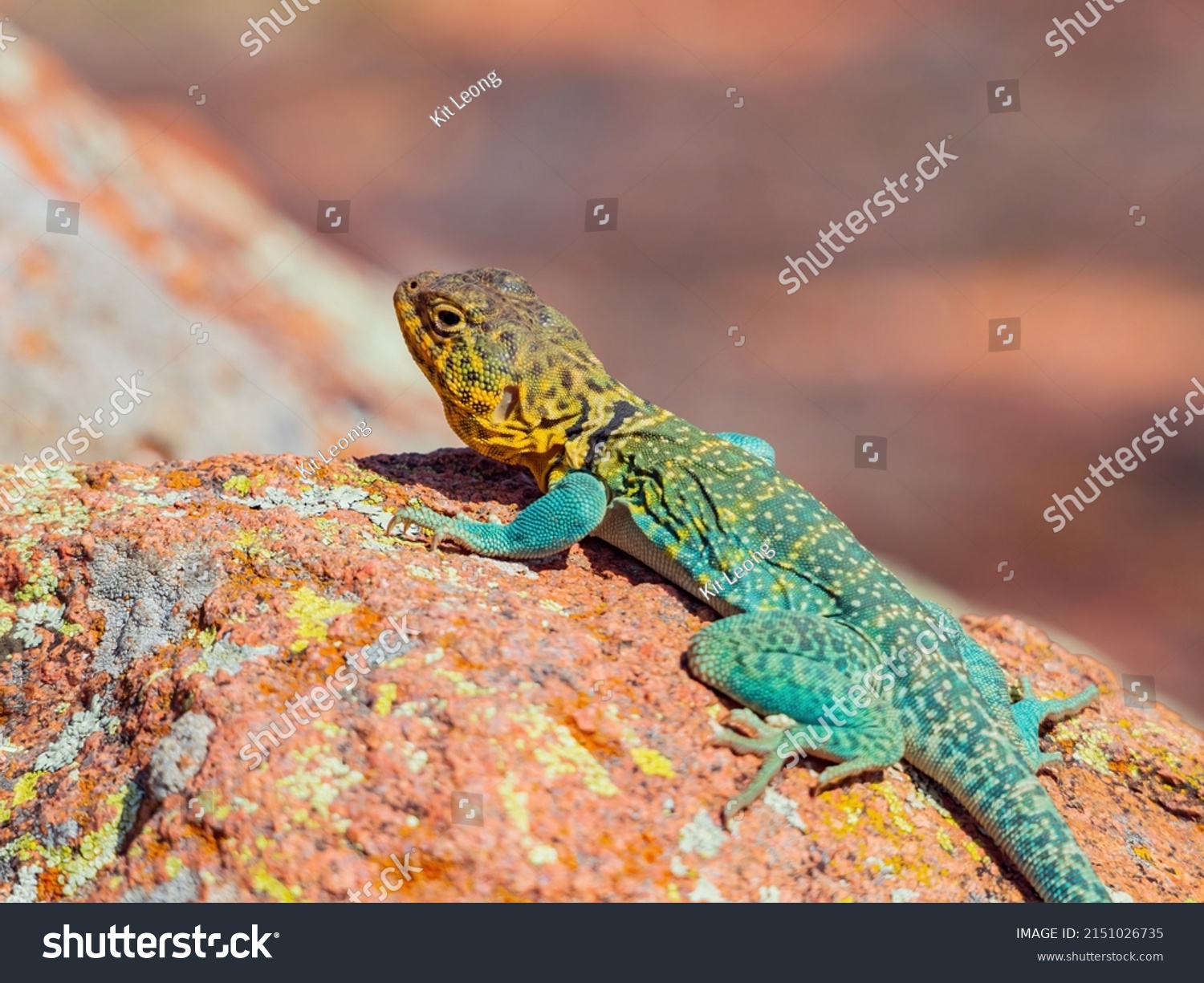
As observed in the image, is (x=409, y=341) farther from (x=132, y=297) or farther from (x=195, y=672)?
(x=132, y=297)

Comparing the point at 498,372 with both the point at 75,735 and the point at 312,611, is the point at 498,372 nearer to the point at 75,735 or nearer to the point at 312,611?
the point at 312,611

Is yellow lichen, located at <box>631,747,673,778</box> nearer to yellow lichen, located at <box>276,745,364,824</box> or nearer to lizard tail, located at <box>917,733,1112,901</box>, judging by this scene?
yellow lichen, located at <box>276,745,364,824</box>

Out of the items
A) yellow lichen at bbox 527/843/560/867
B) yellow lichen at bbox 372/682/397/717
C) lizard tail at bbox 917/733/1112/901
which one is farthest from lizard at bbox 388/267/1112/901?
yellow lichen at bbox 372/682/397/717

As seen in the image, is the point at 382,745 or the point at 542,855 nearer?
the point at 542,855

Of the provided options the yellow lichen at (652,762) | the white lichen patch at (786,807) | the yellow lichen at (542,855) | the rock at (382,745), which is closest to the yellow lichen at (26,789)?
the rock at (382,745)

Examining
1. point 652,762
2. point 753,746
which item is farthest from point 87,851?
point 753,746

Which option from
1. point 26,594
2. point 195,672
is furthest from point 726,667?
point 26,594

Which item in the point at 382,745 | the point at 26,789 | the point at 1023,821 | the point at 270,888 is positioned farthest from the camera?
the point at 1023,821
